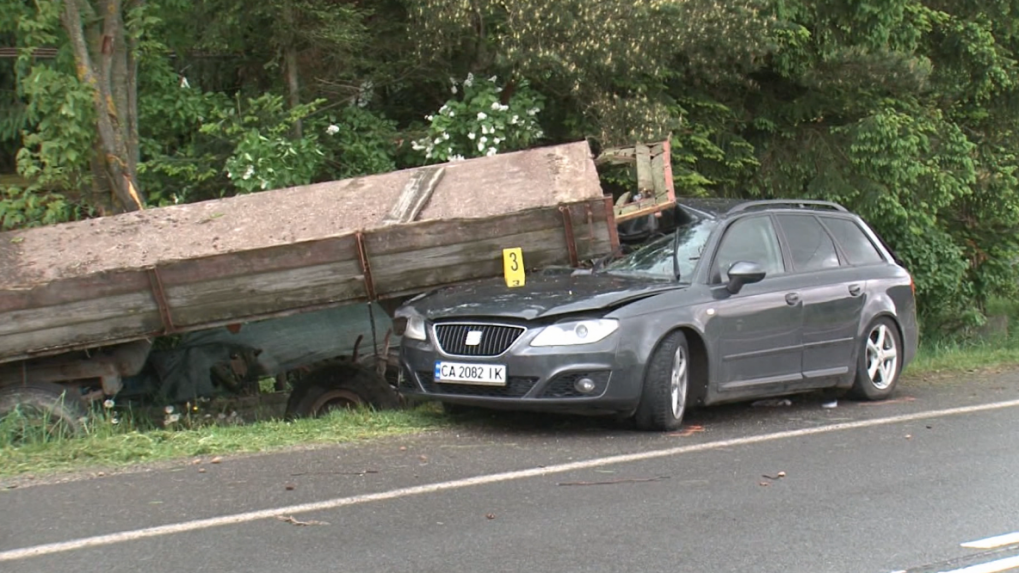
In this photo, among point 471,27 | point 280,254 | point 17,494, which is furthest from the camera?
point 471,27

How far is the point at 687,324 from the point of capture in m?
7.46

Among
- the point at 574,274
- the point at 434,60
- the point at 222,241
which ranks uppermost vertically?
the point at 434,60

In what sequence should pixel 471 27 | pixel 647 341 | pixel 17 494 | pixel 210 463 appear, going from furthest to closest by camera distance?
pixel 471 27 < pixel 647 341 < pixel 210 463 < pixel 17 494

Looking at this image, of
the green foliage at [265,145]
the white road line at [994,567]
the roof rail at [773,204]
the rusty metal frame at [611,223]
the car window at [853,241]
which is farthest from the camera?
the green foliage at [265,145]

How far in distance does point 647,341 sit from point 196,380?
13.0 feet

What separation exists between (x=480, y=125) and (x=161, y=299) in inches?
162

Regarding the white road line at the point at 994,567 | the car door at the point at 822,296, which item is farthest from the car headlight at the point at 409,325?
the white road line at the point at 994,567

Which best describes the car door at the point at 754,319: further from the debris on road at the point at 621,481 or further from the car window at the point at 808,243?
the debris on road at the point at 621,481

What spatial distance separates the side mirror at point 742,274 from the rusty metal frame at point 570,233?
1.18 m

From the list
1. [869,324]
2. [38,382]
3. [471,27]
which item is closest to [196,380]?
[38,382]

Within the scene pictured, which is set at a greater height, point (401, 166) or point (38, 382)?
point (401, 166)

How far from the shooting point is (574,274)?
816 centimetres

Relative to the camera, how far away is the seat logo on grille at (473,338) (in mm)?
7281

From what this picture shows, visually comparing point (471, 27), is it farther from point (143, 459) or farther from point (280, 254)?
point (143, 459)
